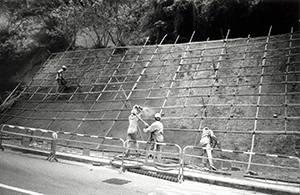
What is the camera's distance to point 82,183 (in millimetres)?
6090

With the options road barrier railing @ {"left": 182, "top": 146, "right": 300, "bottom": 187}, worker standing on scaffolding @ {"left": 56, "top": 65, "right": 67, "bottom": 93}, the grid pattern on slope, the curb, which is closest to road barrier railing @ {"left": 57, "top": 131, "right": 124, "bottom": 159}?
the grid pattern on slope

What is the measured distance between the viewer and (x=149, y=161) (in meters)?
8.58

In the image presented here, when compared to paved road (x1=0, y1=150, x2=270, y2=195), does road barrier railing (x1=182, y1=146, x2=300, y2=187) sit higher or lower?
higher

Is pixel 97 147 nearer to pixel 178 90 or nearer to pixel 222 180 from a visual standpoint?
pixel 178 90

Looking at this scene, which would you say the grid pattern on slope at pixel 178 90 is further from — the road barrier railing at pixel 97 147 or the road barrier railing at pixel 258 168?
the road barrier railing at pixel 258 168

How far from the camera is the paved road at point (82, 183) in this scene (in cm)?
541

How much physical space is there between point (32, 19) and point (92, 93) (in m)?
10.7

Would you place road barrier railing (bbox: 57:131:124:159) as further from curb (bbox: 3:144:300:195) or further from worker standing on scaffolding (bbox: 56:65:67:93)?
worker standing on scaffolding (bbox: 56:65:67:93)

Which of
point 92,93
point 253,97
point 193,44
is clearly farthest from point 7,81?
point 253,97

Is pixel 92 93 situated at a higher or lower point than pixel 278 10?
lower

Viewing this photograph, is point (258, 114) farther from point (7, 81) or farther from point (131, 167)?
point (7, 81)

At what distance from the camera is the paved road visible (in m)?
5.41

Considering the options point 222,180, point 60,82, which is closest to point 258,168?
point 222,180

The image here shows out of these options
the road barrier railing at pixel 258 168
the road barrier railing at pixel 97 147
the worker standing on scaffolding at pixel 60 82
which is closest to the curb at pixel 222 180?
the road barrier railing at pixel 258 168
